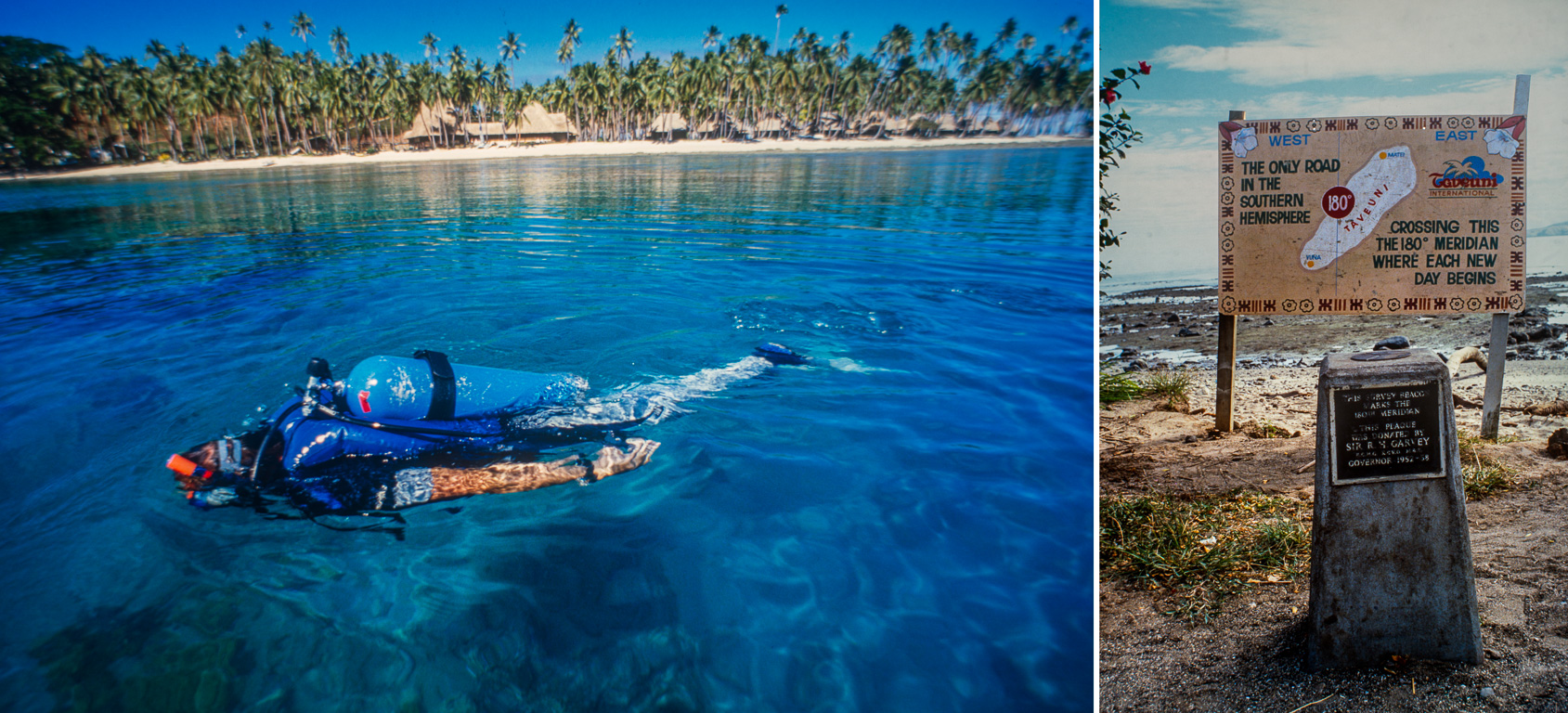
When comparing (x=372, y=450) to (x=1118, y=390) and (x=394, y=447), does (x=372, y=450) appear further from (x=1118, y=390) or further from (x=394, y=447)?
(x=1118, y=390)

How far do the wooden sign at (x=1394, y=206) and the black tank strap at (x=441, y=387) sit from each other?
468cm

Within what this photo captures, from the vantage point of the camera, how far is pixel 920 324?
25.6 feet

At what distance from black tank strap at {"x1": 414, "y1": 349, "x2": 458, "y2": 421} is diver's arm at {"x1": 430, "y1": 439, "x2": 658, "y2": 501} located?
0.40 meters

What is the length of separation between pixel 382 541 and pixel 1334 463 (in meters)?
4.08

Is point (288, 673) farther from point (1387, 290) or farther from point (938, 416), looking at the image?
point (1387, 290)

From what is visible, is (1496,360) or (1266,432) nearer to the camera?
(1496,360)

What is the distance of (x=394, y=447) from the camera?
14.3ft

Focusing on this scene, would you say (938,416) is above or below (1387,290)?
below

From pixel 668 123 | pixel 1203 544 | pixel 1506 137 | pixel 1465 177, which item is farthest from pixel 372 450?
pixel 668 123

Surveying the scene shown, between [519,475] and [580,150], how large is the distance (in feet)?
195

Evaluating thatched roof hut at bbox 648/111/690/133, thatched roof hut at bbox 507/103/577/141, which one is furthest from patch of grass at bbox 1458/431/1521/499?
thatched roof hut at bbox 507/103/577/141

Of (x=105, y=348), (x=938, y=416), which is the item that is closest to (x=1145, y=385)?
(x=938, y=416)

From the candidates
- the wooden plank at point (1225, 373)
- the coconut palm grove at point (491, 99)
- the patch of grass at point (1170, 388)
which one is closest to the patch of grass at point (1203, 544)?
the wooden plank at point (1225, 373)

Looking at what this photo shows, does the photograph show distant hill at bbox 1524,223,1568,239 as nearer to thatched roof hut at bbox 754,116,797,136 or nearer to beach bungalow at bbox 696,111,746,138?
beach bungalow at bbox 696,111,746,138
